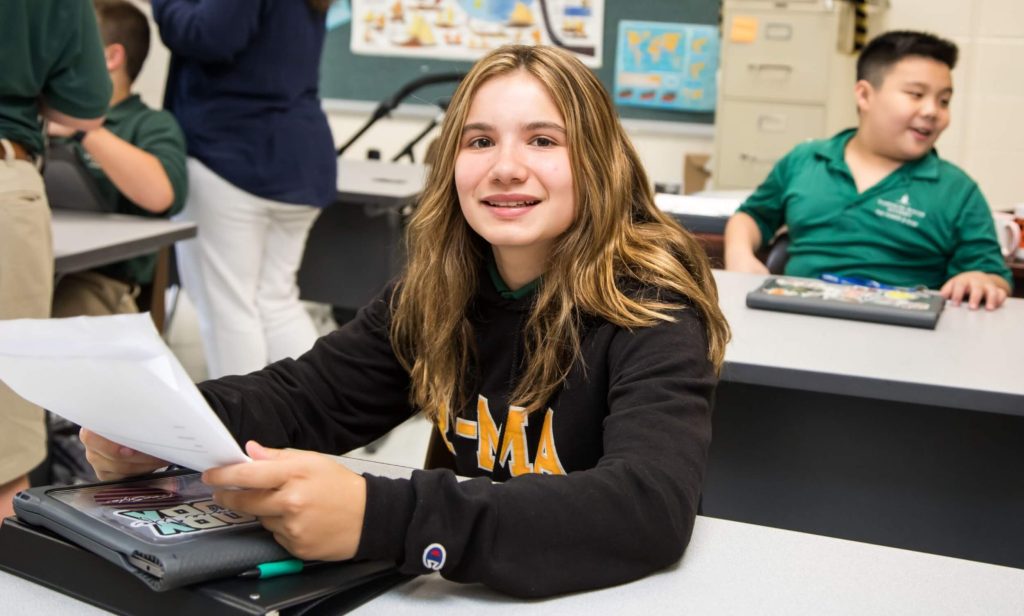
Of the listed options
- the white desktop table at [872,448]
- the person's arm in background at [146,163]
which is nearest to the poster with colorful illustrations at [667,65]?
the person's arm in background at [146,163]

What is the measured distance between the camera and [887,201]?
7.70 feet

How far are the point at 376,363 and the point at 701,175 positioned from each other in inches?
129

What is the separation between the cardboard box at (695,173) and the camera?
4.36 metres

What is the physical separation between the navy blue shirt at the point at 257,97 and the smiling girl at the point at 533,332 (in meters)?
1.30

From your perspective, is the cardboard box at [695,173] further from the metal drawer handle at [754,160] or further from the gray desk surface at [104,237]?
the gray desk surface at [104,237]

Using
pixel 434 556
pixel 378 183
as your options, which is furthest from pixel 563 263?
pixel 378 183

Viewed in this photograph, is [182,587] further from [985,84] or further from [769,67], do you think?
[985,84]

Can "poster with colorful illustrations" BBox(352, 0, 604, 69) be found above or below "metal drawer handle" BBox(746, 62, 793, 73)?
above

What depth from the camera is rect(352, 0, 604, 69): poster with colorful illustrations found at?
4.57 m

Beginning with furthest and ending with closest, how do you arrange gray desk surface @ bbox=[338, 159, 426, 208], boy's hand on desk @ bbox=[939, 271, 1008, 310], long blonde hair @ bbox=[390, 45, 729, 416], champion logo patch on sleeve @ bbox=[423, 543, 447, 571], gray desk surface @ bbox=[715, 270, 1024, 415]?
gray desk surface @ bbox=[338, 159, 426, 208] < boy's hand on desk @ bbox=[939, 271, 1008, 310] < gray desk surface @ bbox=[715, 270, 1024, 415] < long blonde hair @ bbox=[390, 45, 729, 416] < champion logo patch on sleeve @ bbox=[423, 543, 447, 571]

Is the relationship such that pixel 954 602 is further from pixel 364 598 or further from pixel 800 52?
pixel 800 52

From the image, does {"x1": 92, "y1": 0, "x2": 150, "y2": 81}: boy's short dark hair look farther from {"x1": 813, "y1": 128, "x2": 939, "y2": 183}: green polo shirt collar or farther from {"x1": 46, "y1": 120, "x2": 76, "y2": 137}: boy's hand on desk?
{"x1": 813, "y1": 128, "x2": 939, "y2": 183}: green polo shirt collar

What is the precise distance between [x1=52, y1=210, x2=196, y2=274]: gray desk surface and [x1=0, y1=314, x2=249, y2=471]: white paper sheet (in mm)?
1289

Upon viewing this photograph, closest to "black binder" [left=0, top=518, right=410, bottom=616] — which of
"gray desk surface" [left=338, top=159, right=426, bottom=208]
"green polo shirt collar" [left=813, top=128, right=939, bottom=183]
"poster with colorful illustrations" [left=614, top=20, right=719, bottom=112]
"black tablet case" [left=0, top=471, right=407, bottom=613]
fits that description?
"black tablet case" [left=0, top=471, right=407, bottom=613]
